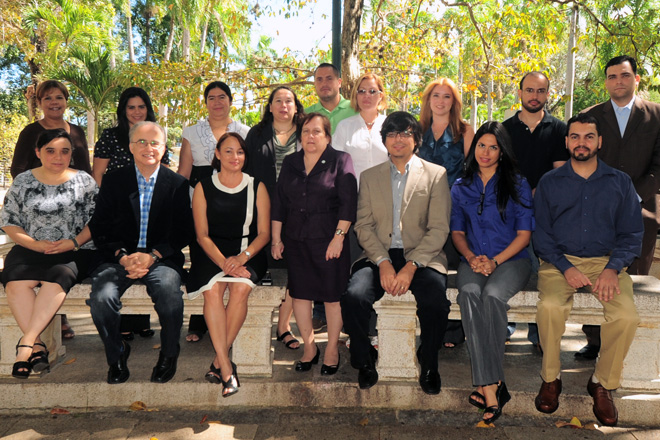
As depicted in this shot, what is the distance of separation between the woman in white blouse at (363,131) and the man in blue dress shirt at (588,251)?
4.92 ft

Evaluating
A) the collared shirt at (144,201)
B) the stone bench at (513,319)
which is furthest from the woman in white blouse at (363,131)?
the collared shirt at (144,201)

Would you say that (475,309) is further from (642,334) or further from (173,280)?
(173,280)

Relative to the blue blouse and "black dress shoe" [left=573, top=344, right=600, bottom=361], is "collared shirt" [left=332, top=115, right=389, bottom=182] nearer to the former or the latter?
the blue blouse

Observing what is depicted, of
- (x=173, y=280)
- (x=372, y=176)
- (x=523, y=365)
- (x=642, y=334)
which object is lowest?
(x=523, y=365)

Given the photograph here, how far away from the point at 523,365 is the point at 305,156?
97.3 inches

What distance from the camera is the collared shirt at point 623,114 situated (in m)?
4.73

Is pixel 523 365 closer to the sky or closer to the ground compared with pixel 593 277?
closer to the ground

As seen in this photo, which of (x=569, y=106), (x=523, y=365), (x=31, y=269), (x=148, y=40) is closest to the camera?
(x=31, y=269)

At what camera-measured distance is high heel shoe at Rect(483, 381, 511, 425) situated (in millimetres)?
3711

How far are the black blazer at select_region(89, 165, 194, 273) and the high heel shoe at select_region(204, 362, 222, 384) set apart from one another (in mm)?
843

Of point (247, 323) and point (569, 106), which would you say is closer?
point (247, 323)

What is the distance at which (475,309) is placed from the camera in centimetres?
387

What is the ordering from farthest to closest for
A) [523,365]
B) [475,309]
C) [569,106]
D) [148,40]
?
[148,40] → [569,106] → [523,365] → [475,309]

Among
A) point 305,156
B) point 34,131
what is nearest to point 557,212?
point 305,156
